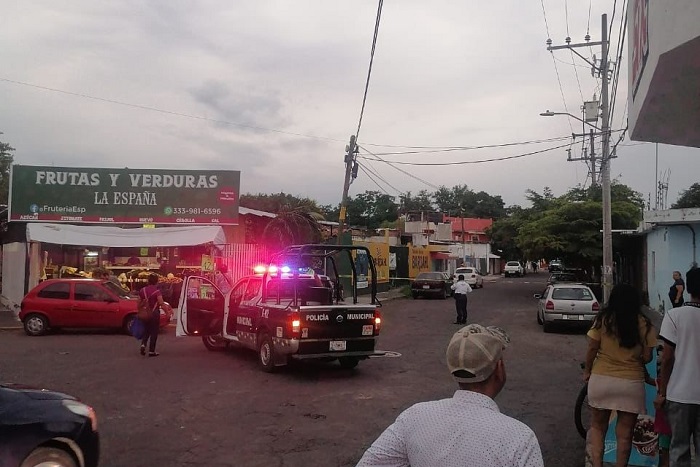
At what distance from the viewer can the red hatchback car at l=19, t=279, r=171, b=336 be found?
16.5 meters

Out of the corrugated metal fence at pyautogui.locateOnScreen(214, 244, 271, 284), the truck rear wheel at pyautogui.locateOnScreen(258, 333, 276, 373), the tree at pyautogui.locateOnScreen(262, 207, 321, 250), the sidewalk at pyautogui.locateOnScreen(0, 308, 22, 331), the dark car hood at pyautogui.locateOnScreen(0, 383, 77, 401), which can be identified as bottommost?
the sidewalk at pyautogui.locateOnScreen(0, 308, 22, 331)

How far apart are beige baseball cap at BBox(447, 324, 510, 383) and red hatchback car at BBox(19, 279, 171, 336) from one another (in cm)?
1526

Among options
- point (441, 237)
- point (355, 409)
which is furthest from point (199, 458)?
point (441, 237)

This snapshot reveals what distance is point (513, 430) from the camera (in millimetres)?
2029

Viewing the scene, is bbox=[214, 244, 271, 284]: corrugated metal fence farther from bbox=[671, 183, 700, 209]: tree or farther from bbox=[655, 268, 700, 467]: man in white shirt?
bbox=[671, 183, 700, 209]: tree

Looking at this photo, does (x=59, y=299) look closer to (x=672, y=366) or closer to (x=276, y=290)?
(x=276, y=290)

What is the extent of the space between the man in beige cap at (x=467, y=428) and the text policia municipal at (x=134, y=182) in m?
22.6

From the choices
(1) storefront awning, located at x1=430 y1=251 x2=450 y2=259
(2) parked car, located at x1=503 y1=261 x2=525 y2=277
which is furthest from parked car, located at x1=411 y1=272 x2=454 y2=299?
(2) parked car, located at x1=503 y1=261 x2=525 y2=277

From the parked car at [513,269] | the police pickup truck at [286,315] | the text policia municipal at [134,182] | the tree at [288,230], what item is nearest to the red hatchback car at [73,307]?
the police pickup truck at [286,315]

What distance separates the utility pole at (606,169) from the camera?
22.5 meters

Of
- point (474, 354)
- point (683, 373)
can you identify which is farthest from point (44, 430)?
point (683, 373)

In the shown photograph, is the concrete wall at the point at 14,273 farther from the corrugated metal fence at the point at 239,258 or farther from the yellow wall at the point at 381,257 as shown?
the yellow wall at the point at 381,257

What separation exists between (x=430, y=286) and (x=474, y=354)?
1225 inches

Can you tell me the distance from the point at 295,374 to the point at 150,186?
1523 centimetres
